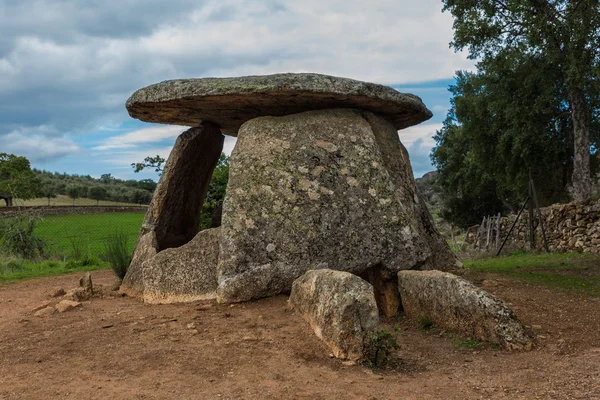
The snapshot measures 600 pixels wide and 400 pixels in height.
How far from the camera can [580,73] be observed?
49.0 ft

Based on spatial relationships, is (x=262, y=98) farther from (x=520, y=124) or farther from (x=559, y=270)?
(x=520, y=124)

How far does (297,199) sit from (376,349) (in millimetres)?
3078

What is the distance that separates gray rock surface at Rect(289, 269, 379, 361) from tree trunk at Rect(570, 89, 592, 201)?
13.7 meters

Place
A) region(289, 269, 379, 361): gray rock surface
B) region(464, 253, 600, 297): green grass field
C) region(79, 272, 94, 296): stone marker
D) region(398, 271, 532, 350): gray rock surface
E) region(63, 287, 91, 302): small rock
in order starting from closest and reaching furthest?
region(289, 269, 379, 361): gray rock surface
region(398, 271, 532, 350): gray rock surface
region(63, 287, 91, 302): small rock
region(79, 272, 94, 296): stone marker
region(464, 253, 600, 297): green grass field

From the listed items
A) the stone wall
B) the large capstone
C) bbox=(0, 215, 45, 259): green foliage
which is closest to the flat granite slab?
the large capstone

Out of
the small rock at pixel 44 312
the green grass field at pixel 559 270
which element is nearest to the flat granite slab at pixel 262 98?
the small rock at pixel 44 312

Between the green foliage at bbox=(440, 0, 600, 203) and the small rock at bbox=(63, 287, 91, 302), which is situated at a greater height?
the green foliage at bbox=(440, 0, 600, 203)

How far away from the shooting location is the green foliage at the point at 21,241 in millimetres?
15477

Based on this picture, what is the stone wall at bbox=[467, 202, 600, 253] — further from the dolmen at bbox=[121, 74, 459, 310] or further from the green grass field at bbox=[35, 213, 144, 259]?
the green grass field at bbox=[35, 213, 144, 259]

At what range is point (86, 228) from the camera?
26.0 meters

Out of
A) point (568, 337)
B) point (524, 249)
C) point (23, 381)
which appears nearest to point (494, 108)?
point (524, 249)

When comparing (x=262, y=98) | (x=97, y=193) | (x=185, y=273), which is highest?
(x=97, y=193)

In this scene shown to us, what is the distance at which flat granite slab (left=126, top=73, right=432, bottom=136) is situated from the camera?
7.61 meters

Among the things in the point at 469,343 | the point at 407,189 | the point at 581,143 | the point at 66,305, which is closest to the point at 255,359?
the point at 469,343
